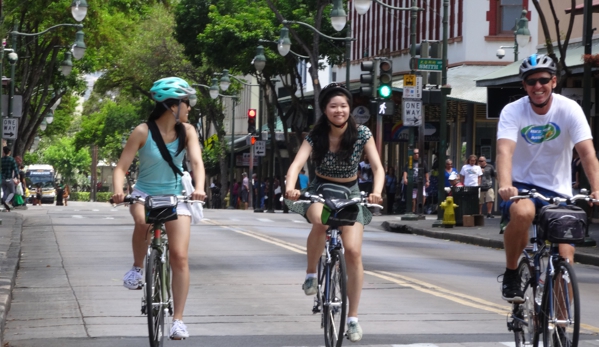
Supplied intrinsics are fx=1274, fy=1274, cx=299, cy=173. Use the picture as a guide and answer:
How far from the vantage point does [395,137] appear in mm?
40594

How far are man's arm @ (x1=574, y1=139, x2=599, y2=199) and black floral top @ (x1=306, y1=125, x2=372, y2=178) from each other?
1563 millimetres

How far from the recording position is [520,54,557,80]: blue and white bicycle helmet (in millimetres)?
7512

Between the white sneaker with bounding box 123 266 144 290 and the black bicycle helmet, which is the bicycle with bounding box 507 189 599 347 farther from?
the white sneaker with bounding box 123 266 144 290

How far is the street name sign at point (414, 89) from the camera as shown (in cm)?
2892

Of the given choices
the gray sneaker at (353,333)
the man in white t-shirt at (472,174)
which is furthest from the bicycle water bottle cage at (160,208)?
the man in white t-shirt at (472,174)

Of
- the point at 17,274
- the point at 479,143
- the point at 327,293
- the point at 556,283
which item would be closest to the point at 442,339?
the point at 327,293

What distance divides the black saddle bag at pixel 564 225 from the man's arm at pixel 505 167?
0.24 meters

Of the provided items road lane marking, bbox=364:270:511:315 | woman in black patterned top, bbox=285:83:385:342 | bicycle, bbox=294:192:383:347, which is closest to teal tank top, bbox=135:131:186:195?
woman in black patterned top, bbox=285:83:385:342

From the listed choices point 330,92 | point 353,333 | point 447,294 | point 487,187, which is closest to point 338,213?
point 353,333

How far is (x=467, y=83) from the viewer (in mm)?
38531

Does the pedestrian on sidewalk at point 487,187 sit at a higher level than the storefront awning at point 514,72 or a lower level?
lower

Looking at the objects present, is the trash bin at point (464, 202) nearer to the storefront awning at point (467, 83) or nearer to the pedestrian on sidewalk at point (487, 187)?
the pedestrian on sidewalk at point (487, 187)

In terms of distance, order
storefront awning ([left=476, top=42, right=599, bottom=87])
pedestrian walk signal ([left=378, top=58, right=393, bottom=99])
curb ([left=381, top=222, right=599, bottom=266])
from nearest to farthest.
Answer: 1. curb ([left=381, top=222, right=599, bottom=266])
2. storefront awning ([left=476, top=42, right=599, bottom=87])
3. pedestrian walk signal ([left=378, top=58, right=393, bottom=99])

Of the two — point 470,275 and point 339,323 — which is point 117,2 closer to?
point 470,275
